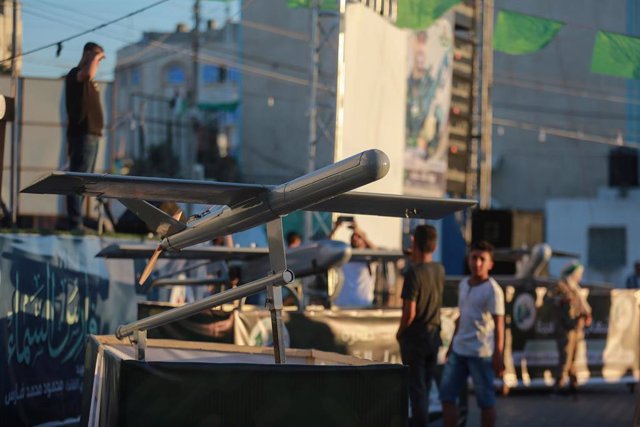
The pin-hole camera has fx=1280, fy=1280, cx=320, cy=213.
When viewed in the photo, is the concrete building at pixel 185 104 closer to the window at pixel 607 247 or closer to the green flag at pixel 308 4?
the window at pixel 607 247

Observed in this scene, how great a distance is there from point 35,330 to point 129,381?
4464 millimetres

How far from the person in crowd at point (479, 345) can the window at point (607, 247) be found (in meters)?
33.8

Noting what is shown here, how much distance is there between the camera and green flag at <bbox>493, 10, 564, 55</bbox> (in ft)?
62.7

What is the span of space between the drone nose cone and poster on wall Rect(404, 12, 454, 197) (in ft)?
57.5

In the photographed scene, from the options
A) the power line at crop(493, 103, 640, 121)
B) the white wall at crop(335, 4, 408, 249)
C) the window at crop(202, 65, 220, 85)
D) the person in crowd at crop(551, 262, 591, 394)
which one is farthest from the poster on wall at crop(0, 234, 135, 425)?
the window at crop(202, 65, 220, 85)

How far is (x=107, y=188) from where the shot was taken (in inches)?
222

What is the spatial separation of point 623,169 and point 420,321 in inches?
1497

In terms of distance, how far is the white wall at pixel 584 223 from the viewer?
4344cm

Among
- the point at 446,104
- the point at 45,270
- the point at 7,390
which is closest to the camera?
the point at 7,390

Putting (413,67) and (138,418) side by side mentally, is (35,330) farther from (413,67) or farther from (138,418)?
(413,67)

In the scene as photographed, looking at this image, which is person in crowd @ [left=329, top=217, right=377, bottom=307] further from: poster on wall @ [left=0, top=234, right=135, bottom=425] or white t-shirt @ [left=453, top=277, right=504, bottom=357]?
white t-shirt @ [left=453, top=277, right=504, bottom=357]

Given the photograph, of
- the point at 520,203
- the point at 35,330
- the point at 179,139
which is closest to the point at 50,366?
the point at 35,330

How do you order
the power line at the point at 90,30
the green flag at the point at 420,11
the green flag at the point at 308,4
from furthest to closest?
the green flag at the point at 308,4, the green flag at the point at 420,11, the power line at the point at 90,30

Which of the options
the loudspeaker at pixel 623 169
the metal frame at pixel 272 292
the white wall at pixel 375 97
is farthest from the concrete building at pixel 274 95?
the metal frame at pixel 272 292
